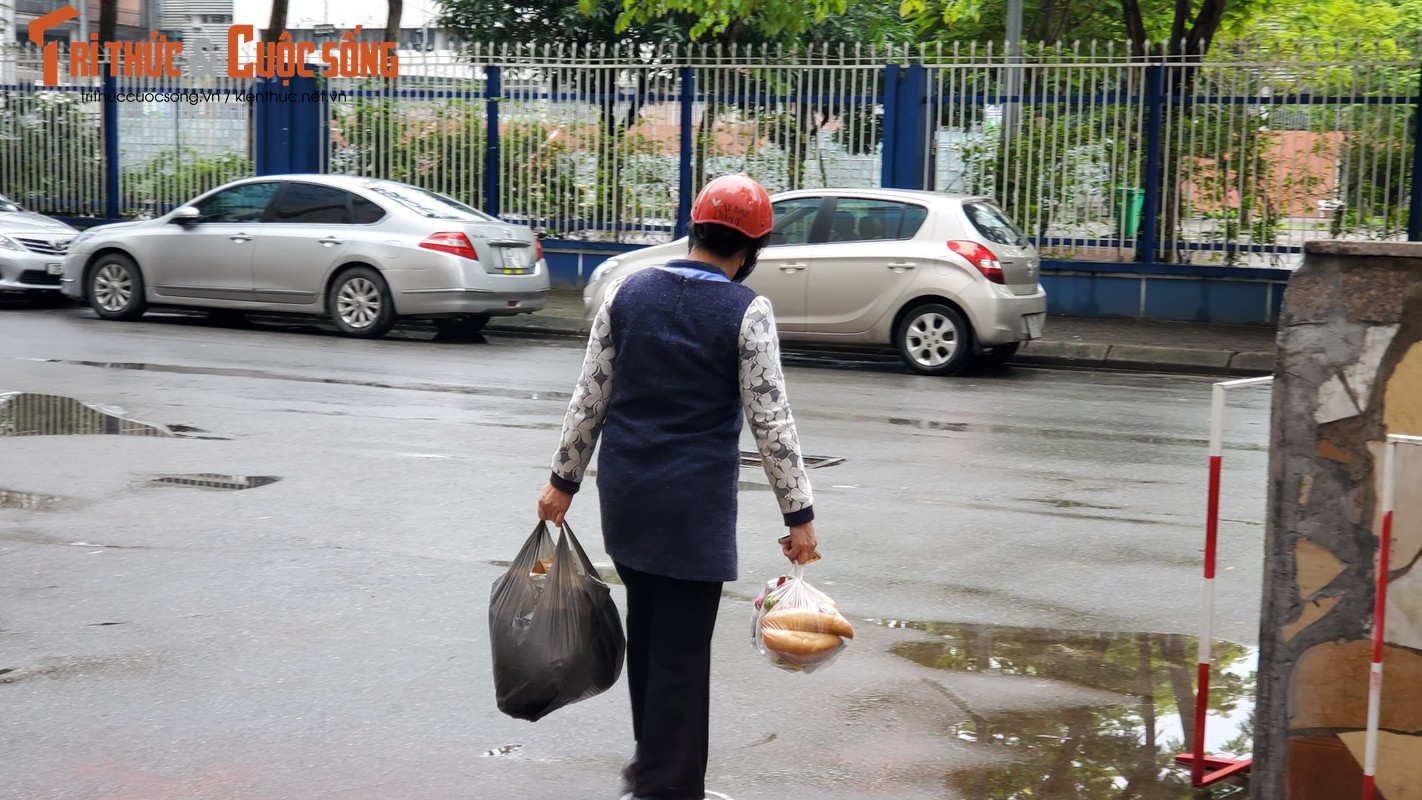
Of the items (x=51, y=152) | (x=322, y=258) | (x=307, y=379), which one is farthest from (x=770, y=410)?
(x=51, y=152)

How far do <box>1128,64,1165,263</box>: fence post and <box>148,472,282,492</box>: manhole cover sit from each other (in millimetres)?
11696

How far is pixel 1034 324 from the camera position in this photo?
1359cm

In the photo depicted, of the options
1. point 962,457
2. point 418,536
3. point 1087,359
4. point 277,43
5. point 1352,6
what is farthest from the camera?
point 1352,6

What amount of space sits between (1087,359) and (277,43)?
490 inches

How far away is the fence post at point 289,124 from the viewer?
2123cm

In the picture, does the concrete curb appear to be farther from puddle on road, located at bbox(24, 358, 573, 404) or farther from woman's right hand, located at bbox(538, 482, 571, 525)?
woman's right hand, located at bbox(538, 482, 571, 525)

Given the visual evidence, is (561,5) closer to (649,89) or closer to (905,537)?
(649,89)

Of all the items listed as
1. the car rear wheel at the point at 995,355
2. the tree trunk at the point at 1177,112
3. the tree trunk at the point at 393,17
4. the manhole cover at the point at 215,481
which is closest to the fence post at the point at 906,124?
the tree trunk at the point at 1177,112

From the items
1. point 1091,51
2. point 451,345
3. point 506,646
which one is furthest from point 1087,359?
point 506,646

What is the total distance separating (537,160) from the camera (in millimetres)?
20062

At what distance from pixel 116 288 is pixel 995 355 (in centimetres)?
874

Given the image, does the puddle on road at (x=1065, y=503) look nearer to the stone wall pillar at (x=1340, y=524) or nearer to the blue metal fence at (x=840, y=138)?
the stone wall pillar at (x=1340, y=524)

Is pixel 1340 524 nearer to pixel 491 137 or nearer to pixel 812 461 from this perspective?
pixel 812 461

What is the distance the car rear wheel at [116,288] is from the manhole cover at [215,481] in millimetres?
8732
